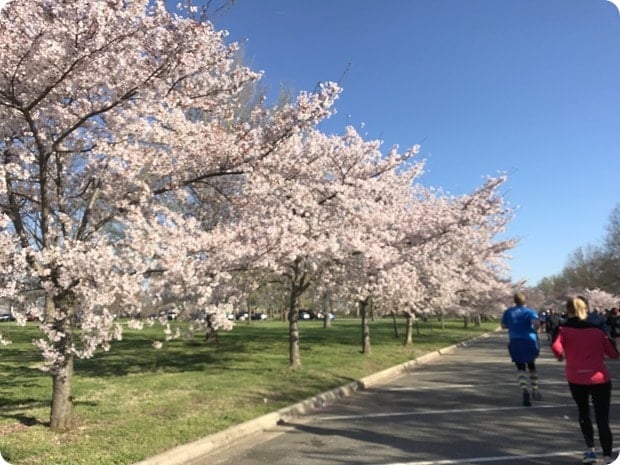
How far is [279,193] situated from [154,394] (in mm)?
4431

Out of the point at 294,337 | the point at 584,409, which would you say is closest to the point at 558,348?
the point at 584,409

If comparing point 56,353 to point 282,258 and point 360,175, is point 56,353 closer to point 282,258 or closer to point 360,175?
point 282,258

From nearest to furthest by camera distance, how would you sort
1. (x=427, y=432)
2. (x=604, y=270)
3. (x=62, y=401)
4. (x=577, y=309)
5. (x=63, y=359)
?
(x=577, y=309)
(x=63, y=359)
(x=427, y=432)
(x=62, y=401)
(x=604, y=270)

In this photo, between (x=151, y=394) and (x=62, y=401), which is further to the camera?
(x=151, y=394)

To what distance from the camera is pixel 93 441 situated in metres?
6.48

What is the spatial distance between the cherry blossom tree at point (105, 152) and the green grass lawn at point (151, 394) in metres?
0.94

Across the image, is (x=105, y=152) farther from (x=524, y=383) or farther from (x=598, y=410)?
(x=524, y=383)

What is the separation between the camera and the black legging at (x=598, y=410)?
17.3 ft

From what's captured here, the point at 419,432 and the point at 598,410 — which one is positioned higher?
the point at 598,410

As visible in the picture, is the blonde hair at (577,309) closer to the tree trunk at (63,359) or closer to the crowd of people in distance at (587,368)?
the crowd of people in distance at (587,368)

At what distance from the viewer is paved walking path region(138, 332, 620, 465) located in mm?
5805

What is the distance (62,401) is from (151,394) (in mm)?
2634

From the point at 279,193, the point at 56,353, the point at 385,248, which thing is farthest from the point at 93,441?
the point at 385,248

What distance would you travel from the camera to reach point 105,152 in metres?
7.31
